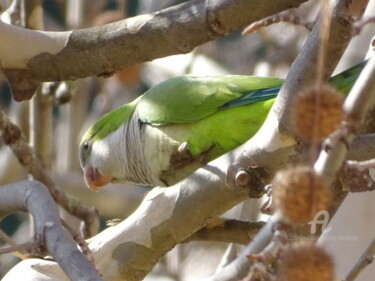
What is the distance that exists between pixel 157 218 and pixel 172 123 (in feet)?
3.36

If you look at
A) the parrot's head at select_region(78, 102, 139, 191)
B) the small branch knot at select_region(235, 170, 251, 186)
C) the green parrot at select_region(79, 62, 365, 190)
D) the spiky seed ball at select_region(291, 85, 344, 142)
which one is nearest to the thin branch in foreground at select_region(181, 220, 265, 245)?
the green parrot at select_region(79, 62, 365, 190)

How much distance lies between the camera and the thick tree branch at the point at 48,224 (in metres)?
1.79

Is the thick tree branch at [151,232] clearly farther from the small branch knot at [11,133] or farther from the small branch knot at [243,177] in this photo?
the small branch knot at [11,133]

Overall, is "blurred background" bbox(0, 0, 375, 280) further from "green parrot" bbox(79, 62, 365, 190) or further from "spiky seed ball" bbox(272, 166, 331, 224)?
"spiky seed ball" bbox(272, 166, 331, 224)

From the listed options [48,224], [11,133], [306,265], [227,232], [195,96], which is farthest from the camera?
[195,96]

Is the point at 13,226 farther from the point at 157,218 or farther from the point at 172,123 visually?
the point at 157,218

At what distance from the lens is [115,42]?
2.53 metres

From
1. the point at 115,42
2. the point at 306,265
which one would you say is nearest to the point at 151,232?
the point at 115,42

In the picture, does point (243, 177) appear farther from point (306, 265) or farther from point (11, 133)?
point (11, 133)

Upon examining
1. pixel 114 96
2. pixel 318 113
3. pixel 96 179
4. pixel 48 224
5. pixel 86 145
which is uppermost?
pixel 318 113

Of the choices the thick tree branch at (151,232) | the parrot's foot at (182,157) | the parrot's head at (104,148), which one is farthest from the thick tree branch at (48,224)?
the parrot's head at (104,148)

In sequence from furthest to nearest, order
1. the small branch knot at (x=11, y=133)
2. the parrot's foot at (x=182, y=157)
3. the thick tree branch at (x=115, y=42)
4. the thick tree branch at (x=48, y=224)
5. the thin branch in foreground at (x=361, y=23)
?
the parrot's foot at (x=182, y=157) → the small branch knot at (x=11, y=133) → the thick tree branch at (x=115, y=42) → the thick tree branch at (x=48, y=224) → the thin branch in foreground at (x=361, y=23)

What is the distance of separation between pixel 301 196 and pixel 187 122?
2095 mm

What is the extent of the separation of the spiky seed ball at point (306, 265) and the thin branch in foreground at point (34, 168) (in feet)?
6.68
